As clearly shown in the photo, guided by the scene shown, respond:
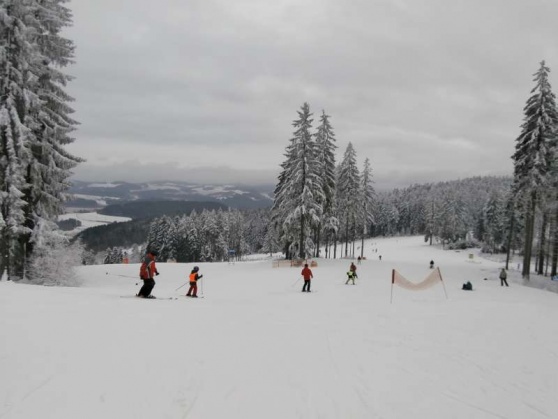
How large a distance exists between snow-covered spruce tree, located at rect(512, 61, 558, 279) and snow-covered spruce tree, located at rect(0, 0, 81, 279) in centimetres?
3380

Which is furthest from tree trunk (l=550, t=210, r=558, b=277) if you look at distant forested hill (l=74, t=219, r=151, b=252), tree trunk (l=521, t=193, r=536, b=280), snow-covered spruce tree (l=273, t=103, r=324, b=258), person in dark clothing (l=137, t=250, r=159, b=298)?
distant forested hill (l=74, t=219, r=151, b=252)

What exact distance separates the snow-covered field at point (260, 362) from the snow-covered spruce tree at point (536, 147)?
2083 cm

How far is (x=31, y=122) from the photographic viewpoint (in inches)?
711

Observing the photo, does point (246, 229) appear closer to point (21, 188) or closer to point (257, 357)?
point (21, 188)

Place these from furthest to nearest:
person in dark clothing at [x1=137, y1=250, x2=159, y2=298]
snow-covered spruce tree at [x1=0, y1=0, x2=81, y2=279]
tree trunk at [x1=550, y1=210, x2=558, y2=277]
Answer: tree trunk at [x1=550, y1=210, x2=558, y2=277] → snow-covered spruce tree at [x1=0, y1=0, x2=81, y2=279] → person in dark clothing at [x1=137, y1=250, x2=159, y2=298]

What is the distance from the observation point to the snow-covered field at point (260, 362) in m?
5.51

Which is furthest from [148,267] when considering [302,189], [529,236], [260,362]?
[529,236]

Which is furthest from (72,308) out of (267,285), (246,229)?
(246,229)

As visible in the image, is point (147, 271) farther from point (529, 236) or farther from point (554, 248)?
point (554, 248)

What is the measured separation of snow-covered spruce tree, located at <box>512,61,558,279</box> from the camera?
29.1 meters

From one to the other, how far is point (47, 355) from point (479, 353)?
993 centimetres

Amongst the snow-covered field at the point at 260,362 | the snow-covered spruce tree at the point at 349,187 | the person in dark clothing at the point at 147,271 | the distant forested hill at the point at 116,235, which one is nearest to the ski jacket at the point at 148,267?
the person in dark clothing at the point at 147,271

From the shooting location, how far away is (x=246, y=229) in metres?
138

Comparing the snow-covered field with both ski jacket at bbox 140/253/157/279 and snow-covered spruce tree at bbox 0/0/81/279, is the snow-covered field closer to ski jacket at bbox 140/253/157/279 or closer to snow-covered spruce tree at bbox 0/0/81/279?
ski jacket at bbox 140/253/157/279
